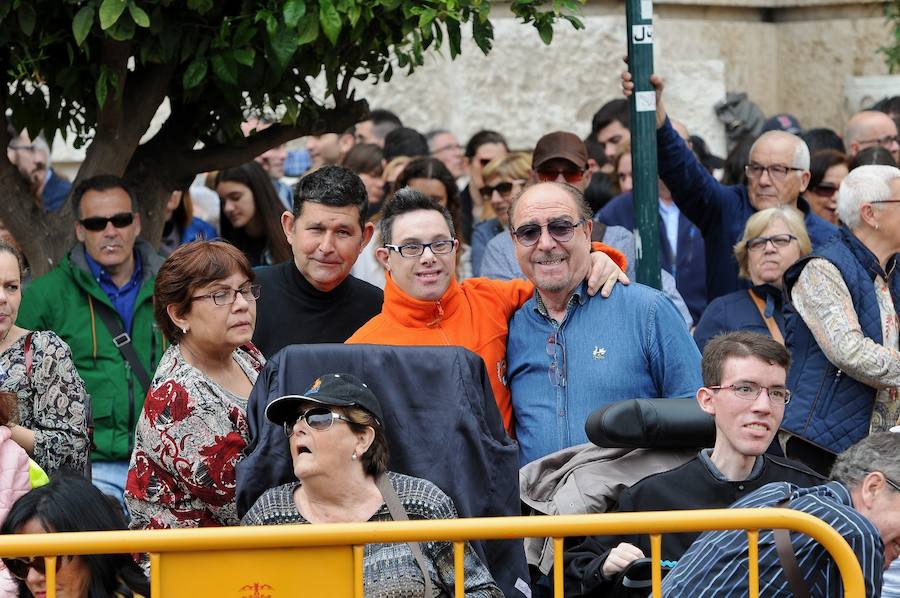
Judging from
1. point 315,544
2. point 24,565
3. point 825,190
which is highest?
point 825,190

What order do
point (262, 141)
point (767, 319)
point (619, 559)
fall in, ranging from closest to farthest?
point (619, 559) → point (262, 141) → point (767, 319)

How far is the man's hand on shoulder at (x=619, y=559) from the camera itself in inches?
173

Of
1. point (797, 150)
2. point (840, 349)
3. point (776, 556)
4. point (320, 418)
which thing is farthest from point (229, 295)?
point (797, 150)

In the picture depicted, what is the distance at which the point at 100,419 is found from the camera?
5.95 metres

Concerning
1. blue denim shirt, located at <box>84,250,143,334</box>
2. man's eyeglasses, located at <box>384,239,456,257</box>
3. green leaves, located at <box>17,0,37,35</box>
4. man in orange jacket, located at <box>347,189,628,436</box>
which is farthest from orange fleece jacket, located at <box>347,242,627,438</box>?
green leaves, located at <box>17,0,37,35</box>

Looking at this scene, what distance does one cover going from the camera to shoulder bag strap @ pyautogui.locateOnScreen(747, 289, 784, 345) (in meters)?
6.53

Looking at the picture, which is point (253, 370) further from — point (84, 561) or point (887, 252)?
point (887, 252)

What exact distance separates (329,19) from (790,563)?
2.36 metres

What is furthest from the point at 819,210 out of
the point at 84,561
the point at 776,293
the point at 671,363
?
the point at 84,561

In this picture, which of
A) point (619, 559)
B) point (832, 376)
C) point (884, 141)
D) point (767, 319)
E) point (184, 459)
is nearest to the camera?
point (619, 559)

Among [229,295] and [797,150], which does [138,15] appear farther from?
[797,150]

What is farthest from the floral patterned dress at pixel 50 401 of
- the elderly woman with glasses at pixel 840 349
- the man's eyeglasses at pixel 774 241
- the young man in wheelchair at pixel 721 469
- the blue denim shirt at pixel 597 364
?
the man's eyeglasses at pixel 774 241

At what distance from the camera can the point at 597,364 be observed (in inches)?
197

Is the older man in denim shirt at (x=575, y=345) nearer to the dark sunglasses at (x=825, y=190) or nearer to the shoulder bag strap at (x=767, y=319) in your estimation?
the shoulder bag strap at (x=767, y=319)
